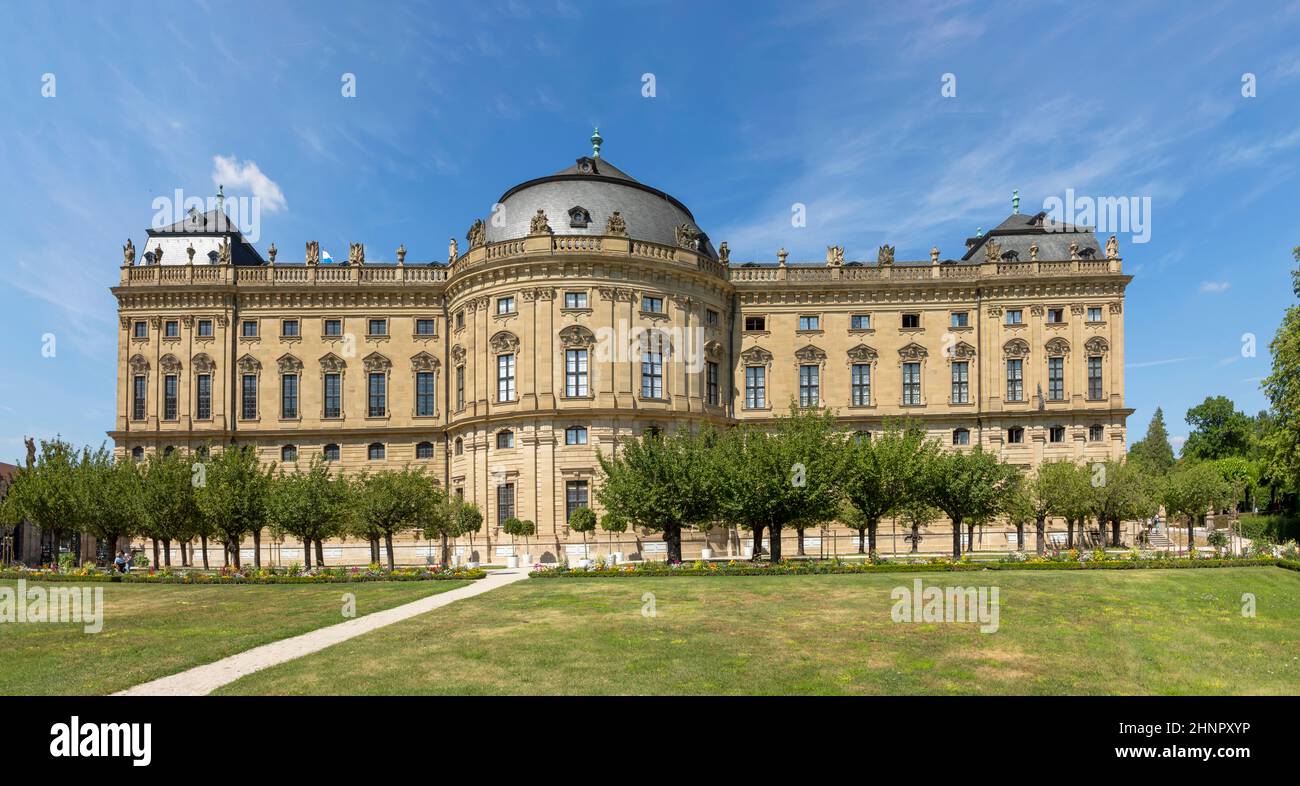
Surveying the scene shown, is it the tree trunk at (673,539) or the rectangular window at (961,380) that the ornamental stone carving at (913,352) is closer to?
the rectangular window at (961,380)

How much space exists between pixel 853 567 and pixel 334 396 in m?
39.5

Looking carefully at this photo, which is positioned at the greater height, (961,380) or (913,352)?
(913,352)

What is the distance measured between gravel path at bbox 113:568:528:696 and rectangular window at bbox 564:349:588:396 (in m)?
24.4

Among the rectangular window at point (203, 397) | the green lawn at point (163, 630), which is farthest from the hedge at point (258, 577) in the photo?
the rectangular window at point (203, 397)

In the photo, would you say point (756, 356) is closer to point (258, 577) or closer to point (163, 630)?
point (258, 577)

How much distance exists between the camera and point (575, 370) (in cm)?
5062

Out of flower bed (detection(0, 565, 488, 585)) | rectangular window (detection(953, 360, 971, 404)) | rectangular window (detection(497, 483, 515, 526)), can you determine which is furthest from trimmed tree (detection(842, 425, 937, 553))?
rectangular window (detection(953, 360, 971, 404))

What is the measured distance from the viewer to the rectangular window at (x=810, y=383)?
5916cm

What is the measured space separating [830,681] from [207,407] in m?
55.0

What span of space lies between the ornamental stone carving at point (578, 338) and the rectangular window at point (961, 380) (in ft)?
91.0

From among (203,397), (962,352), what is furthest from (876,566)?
(203,397)
